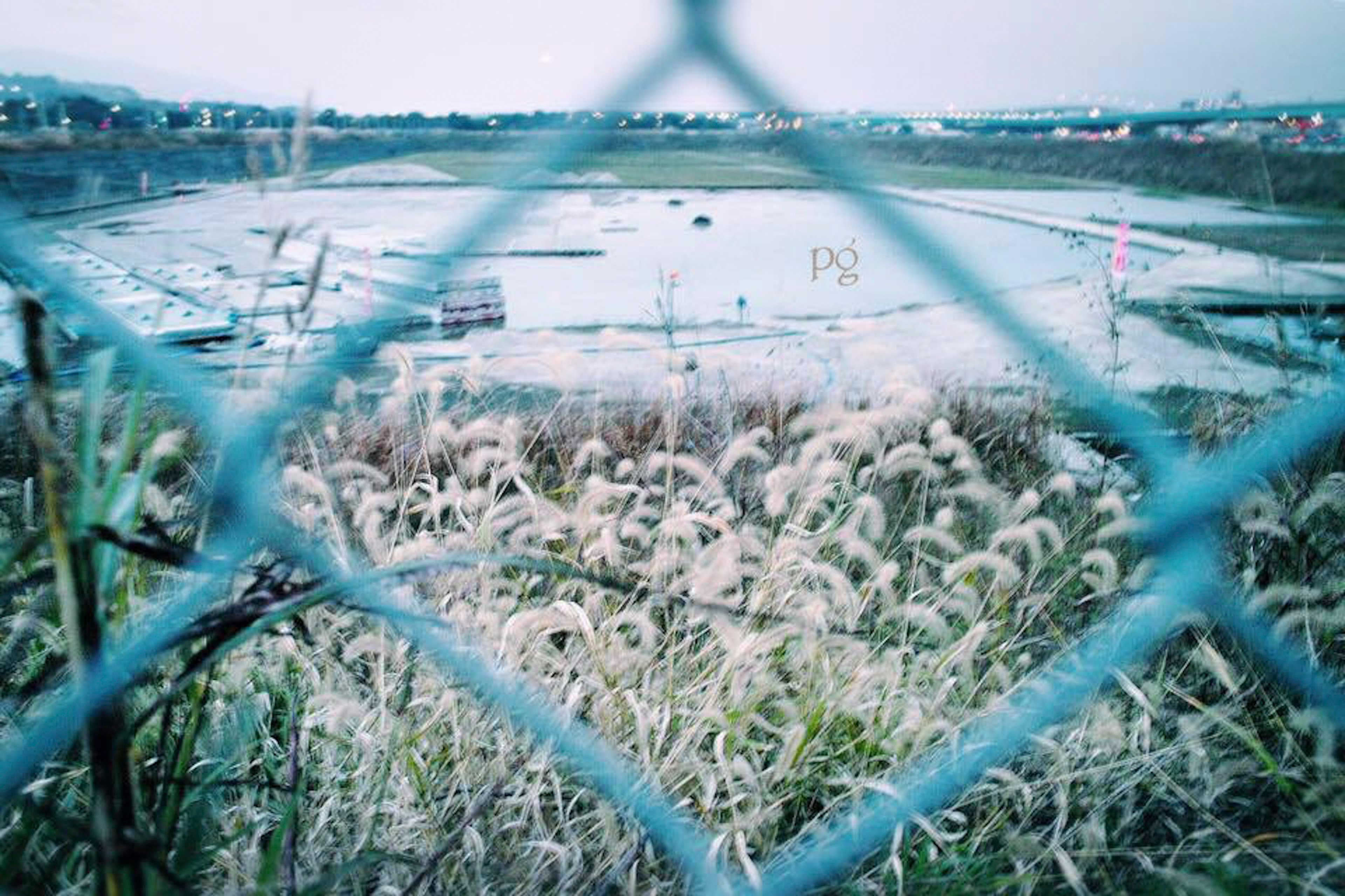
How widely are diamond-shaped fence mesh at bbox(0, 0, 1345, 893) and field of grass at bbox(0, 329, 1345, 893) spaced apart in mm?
57

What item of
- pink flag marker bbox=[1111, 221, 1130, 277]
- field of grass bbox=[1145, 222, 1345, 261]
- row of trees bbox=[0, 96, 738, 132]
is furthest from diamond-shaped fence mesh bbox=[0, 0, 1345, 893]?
field of grass bbox=[1145, 222, 1345, 261]

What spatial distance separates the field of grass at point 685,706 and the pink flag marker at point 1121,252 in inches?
107

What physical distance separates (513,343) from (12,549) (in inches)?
96.3

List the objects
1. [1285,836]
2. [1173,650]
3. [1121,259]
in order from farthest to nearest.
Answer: [1121,259] → [1173,650] → [1285,836]

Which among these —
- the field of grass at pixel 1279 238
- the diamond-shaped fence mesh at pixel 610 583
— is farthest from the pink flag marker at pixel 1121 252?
the diamond-shaped fence mesh at pixel 610 583

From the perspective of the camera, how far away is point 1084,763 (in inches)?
52.7

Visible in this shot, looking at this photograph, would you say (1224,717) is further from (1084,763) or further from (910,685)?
(910,685)

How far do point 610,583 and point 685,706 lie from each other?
92 cm

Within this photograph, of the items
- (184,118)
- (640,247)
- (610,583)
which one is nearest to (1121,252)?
(640,247)

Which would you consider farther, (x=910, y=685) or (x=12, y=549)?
(x=910, y=685)

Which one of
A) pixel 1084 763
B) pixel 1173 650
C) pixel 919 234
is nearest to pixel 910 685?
pixel 1084 763

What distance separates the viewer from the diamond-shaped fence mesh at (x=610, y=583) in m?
0.51

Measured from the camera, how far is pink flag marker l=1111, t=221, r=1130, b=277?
4195mm

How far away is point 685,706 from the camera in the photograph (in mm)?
1316
